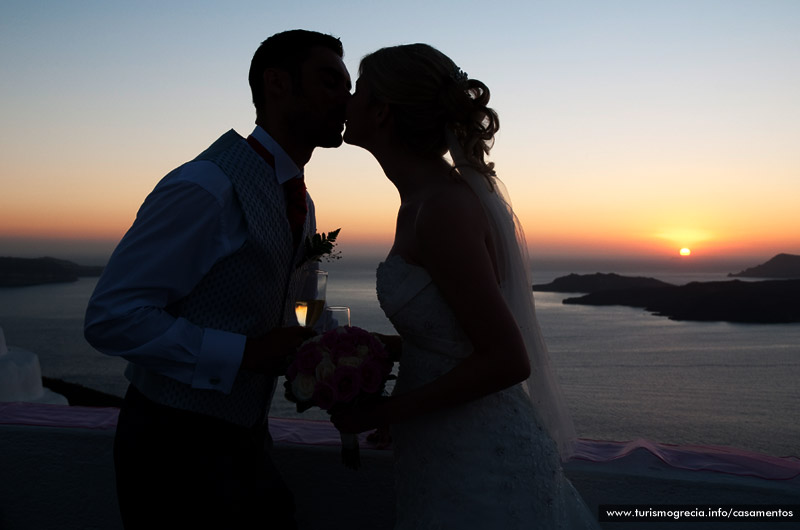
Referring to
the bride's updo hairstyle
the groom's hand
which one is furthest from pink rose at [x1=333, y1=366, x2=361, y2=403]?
the bride's updo hairstyle

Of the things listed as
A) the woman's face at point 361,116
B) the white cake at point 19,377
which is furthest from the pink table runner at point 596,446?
the white cake at point 19,377

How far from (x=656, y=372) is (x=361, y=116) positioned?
200 feet

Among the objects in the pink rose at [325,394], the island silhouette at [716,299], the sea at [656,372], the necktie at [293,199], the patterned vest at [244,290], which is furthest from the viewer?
the island silhouette at [716,299]

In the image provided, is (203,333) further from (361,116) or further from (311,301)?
(361,116)

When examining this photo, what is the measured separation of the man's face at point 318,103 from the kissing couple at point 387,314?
19cm

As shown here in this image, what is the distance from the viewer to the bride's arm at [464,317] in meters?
1.81

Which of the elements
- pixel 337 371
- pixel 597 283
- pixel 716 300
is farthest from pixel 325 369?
pixel 597 283

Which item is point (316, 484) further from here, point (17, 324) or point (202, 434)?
point (17, 324)

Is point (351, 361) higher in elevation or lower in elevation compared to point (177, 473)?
higher

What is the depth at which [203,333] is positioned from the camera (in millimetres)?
1966

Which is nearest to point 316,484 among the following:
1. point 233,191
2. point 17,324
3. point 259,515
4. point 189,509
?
point 259,515

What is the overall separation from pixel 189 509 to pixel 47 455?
1.34m

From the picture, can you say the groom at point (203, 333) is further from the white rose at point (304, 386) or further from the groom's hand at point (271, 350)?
the white rose at point (304, 386)

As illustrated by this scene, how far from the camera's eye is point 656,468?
8.50ft
